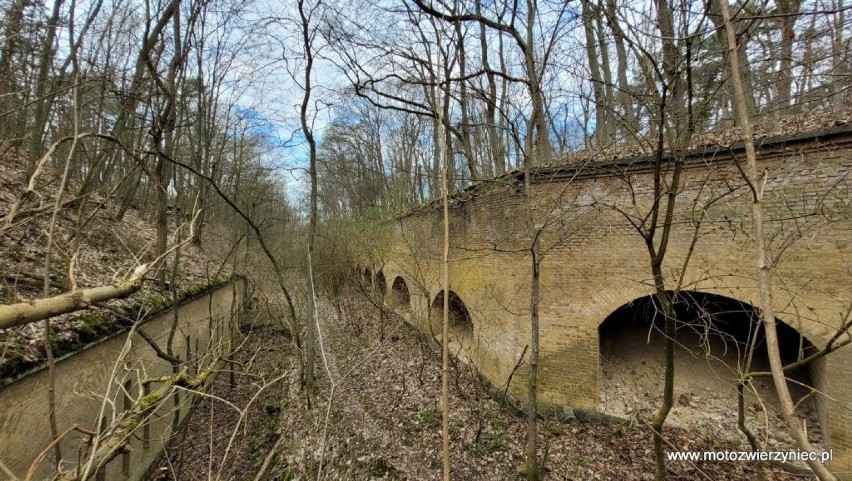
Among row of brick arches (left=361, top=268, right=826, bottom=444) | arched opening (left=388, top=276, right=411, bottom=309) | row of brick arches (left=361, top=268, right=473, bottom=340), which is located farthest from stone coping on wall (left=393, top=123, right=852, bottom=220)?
arched opening (left=388, top=276, right=411, bottom=309)

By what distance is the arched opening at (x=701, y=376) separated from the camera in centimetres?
546

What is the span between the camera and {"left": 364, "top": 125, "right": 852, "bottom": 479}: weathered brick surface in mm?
4723

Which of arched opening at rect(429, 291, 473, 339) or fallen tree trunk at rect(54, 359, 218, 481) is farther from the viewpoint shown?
arched opening at rect(429, 291, 473, 339)

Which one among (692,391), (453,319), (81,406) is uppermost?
(81,406)

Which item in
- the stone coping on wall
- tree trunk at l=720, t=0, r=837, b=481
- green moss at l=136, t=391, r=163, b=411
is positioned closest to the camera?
tree trunk at l=720, t=0, r=837, b=481

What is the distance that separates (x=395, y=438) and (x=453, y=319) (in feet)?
13.2

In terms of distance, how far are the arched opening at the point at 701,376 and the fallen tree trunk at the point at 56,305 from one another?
6296 millimetres

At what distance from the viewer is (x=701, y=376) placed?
6.41 metres

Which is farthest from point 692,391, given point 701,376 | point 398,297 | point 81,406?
point 81,406

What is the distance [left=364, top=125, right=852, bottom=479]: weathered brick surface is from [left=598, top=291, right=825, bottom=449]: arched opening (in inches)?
18.3

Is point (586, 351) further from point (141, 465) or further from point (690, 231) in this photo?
point (141, 465)

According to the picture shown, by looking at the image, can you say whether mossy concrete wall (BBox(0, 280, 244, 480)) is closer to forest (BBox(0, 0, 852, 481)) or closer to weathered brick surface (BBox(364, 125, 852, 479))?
forest (BBox(0, 0, 852, 481))

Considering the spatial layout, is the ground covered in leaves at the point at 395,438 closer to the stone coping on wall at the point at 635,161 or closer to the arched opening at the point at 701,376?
the arched opening at the point at 701,376

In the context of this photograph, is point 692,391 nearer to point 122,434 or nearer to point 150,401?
point 150,401
